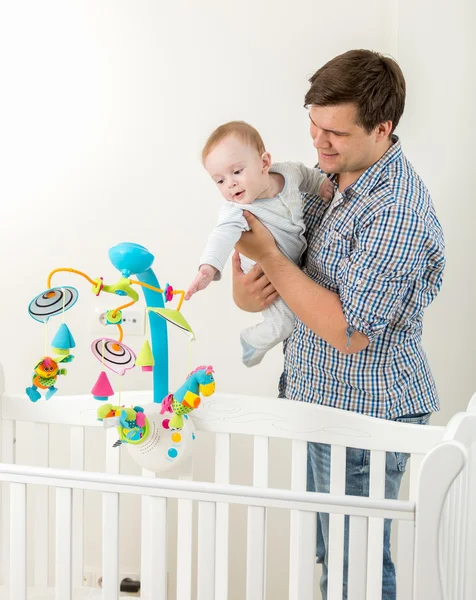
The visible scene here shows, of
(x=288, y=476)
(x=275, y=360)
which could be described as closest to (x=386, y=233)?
(x=275, y=360)

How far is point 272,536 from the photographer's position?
Answer: 1.95 metres

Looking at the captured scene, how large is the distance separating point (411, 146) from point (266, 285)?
2.02 ft

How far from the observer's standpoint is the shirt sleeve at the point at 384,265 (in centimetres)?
118

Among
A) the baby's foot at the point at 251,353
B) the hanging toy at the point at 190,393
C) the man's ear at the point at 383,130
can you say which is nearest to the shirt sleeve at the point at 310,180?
the man's ear at the point at 383,130

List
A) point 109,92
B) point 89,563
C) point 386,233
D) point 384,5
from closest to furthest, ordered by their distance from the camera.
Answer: point 386,233, point 384,5, point 109,92, point 89,563

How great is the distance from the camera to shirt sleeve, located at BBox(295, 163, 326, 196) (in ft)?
4.75

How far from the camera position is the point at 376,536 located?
1.16 metres

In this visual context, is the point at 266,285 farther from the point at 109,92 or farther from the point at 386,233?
the point at 109,92

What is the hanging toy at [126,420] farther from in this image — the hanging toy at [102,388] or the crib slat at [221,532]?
the crib slat at [221,532]

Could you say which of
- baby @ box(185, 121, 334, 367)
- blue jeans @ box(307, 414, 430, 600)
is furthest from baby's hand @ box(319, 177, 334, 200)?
blue jeans @ box(307, 414, 430, 600)

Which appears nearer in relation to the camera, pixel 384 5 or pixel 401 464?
pixel 401 464

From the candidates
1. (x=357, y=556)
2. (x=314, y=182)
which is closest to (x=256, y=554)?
(x=357, y=556)

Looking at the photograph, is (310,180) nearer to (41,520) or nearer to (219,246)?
(219,246)

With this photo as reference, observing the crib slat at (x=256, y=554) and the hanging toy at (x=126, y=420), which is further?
the hanging toy at (x=126, y=420)
